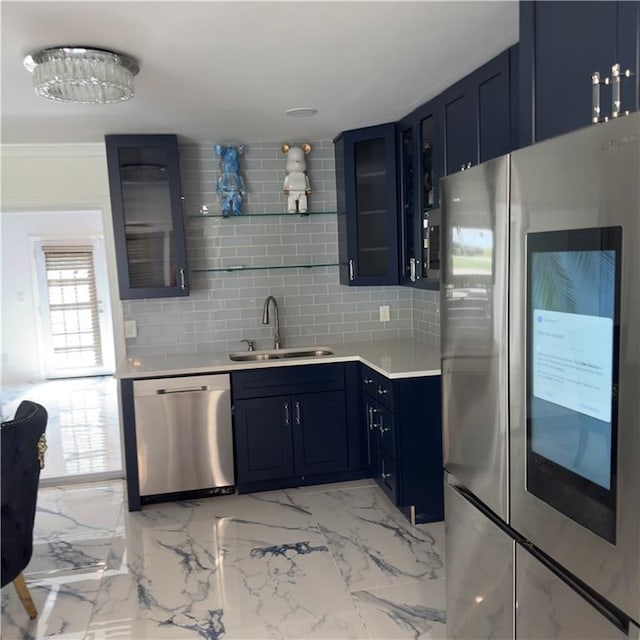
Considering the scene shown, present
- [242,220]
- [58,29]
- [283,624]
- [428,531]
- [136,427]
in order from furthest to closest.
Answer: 1. [242,220]
2. [136,427]
3. [428,531]
4. [283,624]
5. [58,29]

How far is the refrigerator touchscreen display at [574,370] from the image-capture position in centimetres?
113

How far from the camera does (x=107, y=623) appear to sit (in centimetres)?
244

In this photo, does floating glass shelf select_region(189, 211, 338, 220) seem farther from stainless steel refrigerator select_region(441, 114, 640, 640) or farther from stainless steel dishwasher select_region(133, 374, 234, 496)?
stainless steel refrigerator select_region(441, 114, 640, 640)

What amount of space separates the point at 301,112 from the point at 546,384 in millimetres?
2381

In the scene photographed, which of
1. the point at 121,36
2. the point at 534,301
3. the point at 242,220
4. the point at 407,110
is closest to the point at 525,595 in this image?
the point at 534,301

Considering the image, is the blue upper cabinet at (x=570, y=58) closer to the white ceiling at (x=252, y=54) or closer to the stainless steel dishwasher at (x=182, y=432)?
the white ceiling at (x=252, y=54)

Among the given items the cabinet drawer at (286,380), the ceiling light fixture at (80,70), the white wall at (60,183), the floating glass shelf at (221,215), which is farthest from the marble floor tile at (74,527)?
the ceiling light fixture at (80,70)

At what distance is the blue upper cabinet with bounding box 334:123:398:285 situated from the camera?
Answer: 12.1 ft

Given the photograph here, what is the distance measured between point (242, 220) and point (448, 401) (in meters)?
2.58

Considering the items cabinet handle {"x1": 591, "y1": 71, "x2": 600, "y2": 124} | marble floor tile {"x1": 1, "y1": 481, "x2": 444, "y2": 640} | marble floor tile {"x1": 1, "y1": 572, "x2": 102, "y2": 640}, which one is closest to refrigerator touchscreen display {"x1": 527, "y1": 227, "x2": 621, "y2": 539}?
cabinet handle {"x1": 591, "y1": 71, "x2": 600, "y2": 124}

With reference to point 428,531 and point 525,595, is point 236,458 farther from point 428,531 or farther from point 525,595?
point 525,595

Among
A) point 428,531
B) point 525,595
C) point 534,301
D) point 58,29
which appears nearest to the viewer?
point 534,301

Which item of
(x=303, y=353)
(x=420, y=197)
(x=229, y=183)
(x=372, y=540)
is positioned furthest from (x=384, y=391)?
(x=229, y=183)

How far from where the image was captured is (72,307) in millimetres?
8109
